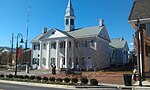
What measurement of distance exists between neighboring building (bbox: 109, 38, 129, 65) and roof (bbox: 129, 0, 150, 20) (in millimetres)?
28473

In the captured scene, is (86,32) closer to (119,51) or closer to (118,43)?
(119,51)

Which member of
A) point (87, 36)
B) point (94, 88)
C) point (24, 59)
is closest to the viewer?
point (94, 88)

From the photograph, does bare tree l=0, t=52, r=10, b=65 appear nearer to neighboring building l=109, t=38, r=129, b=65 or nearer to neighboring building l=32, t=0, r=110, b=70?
neighboring building l=32, t=0, r=110, b=70

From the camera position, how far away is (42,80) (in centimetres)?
2783

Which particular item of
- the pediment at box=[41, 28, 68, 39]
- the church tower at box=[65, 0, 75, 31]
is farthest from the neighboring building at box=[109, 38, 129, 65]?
the pediment at box=[41, 28, 68, 39]

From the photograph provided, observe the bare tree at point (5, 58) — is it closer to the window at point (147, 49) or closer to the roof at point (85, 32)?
the roof at point (85, 32)

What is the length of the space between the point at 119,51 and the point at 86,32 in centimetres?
1715

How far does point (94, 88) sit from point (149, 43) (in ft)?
34.1

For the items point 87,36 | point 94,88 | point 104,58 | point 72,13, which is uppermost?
point 72,13

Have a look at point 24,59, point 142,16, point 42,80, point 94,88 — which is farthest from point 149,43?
point 24,59

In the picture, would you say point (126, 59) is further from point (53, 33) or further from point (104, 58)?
point (53, 33)

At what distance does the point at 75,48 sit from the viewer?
49219 millimetres

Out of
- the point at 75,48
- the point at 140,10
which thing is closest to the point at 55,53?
the point at 75,48

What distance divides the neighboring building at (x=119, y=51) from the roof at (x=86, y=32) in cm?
1069
